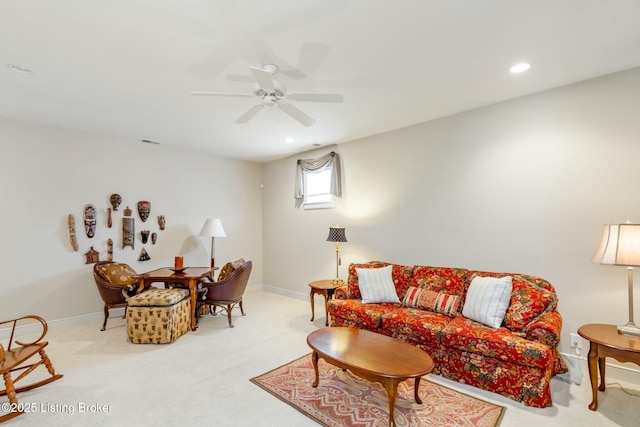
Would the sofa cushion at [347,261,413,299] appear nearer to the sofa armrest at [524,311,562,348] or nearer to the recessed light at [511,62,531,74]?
the sofa armrest at [524,311,562,348]

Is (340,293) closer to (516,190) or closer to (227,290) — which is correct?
(227,290)

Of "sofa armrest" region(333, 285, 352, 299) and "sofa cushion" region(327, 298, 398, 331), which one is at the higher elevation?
"sofa armrest" region(333, 285, 352, 299)

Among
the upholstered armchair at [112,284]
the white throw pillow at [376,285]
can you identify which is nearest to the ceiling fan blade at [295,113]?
the white throw pillow at [376,285]

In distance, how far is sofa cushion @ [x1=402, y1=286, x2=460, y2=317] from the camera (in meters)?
3.14

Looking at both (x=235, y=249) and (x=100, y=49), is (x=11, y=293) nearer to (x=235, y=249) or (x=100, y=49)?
(x=235, y=249)

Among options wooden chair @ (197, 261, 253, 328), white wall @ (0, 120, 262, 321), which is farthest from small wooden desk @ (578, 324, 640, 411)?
white wall @ (0, 120, 262, 321)

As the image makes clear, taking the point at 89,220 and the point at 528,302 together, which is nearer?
the point at 528,302

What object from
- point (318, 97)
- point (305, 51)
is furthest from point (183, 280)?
point (305, 51)

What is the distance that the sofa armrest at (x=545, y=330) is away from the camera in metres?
2.38

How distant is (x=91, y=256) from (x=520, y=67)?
18.9ft

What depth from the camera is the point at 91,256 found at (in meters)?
4.43

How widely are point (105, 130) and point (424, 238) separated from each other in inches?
187

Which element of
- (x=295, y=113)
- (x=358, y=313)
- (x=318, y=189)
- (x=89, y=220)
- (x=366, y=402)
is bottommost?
(x=366, y=402)

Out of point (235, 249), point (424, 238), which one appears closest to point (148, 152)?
point (235, 249)
